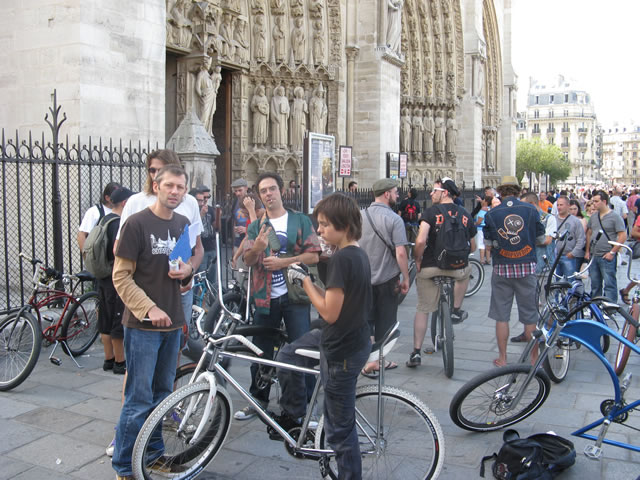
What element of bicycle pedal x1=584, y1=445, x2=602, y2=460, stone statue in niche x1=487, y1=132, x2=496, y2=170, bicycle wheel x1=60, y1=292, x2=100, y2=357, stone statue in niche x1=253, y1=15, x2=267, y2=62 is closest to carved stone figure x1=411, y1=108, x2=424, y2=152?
stone statue in niche x1=487, y1=132, x2=496, y2=170

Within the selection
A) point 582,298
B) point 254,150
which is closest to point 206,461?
point 582,298

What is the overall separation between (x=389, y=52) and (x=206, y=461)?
53.5 feet

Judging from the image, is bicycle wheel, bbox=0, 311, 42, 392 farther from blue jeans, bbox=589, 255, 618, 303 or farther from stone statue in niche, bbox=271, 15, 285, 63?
stone statue in niche, bbox=271, 15, 285, 63

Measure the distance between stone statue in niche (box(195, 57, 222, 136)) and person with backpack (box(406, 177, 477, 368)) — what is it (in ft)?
29.1

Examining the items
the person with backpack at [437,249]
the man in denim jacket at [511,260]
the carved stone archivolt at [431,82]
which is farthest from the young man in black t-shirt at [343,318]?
the carved stone archivolt at [431,82]

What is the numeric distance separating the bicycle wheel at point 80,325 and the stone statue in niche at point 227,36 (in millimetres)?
9503

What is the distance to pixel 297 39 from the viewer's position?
16.3 m

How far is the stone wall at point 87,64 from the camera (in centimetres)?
882

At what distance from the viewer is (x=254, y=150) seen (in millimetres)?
15648

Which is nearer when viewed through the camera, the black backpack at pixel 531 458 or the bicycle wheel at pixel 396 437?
the bicycle wheel at pixel 396 437

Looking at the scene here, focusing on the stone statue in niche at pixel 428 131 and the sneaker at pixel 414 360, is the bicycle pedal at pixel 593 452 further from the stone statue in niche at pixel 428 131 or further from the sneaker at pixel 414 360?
the stone statue in niche at pixel 428 131

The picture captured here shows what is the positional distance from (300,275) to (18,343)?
3.35 meters

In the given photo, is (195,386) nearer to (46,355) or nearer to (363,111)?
(46,355)

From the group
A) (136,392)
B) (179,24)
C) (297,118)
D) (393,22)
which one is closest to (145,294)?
(136,392)
